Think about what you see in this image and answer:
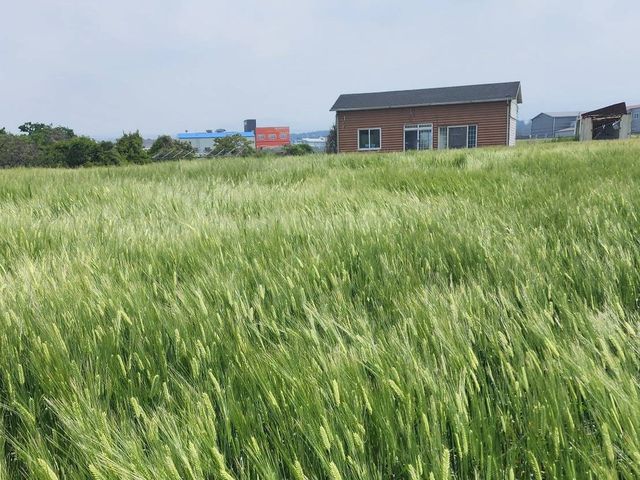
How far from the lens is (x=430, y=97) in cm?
3212

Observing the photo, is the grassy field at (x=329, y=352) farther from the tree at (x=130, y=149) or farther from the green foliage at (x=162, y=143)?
the green foliage at (x=162, y=143)

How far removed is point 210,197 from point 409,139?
100 feet

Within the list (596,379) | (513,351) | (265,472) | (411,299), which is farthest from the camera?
(411,299)

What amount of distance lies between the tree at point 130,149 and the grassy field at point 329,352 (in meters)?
42.5

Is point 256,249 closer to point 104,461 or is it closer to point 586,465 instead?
point 104,461

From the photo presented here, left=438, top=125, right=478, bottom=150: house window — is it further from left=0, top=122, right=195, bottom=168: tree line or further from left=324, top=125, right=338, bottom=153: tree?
left=0, top=122, right=195, bottom=168: tree line

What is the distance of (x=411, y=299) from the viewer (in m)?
1.33

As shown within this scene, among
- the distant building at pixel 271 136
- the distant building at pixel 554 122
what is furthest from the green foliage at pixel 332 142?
the distant building at pixel 554 122

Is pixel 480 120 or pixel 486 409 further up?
pixel 480 120

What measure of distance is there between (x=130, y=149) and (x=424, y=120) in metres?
26.2

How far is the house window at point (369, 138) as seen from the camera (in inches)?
1298

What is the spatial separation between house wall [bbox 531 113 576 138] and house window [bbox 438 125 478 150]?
3853 inches

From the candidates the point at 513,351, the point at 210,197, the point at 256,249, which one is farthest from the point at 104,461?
the point at 210,197

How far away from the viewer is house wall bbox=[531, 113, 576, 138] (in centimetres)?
12165
